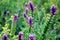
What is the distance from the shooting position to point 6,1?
14.3ft

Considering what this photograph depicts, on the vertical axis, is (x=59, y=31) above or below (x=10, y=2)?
below

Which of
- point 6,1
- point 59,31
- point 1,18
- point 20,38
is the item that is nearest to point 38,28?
point 20,38

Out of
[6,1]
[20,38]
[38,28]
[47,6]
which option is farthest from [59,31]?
[20,38]

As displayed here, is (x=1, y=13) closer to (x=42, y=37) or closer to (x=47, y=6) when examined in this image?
(x=47, y=6)

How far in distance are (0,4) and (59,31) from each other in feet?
4.50

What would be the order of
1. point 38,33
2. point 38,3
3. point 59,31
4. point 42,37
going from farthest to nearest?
1. point 38,3
2. point 59,31
3. point 38,33
4. point 42,37

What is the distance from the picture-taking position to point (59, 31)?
3.69 meters

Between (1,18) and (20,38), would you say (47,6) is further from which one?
(20,38)

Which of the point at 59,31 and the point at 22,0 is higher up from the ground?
the point at 22,0

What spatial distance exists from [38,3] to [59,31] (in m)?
0.94

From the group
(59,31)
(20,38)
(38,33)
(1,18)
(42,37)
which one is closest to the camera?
(20,38)

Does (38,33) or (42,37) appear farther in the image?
(38,33)

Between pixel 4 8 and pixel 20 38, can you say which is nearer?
pixel 20 38

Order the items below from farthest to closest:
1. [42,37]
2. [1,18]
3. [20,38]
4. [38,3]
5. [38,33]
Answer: [38,3]
[1,18]
[38,33]
[42,37]
[20,38]
